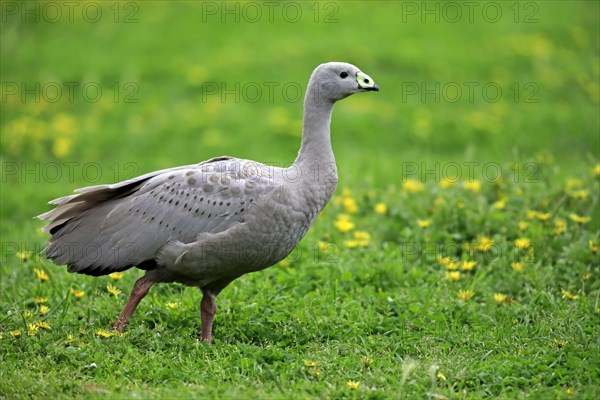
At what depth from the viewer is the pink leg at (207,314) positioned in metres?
5.77

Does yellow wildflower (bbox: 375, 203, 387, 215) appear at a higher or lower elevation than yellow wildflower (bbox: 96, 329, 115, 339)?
higher

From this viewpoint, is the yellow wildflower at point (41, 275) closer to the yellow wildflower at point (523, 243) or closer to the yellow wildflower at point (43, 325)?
the yellow wildflower at point (43, 325)

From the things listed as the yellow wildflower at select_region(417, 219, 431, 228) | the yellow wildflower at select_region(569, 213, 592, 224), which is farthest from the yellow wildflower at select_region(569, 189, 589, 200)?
the yellow wildflower at select_region(417, 219, 431, 228)

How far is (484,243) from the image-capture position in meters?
7.25

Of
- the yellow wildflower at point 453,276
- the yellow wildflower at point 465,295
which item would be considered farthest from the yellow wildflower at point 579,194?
the yellow wildflower at point 465,295

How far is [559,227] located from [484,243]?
0.66 m

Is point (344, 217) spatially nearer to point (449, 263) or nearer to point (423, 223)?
point (423, 223)

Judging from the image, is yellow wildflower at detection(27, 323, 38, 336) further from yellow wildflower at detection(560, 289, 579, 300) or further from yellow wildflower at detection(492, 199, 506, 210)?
yellow wildflower at detection(492, 199, 506, 210)

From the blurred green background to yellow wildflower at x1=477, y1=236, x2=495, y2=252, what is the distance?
1.59m

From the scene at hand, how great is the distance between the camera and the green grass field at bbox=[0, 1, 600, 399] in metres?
5.25

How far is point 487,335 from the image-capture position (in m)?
5.80

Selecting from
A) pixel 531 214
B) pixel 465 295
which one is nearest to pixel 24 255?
pixel 465 295

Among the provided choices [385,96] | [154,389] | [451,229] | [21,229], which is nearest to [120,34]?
[385,96]

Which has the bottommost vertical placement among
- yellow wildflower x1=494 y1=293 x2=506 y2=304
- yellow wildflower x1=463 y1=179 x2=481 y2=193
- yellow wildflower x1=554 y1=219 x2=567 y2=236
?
yellow wildflower x1=494 y1=293 x2=506 y2=304
